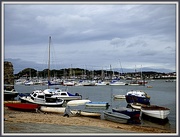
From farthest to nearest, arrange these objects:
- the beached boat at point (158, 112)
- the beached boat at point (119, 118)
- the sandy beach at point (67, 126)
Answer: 1. the beached boat at point (158, 112)
2. the beached boat at point (119, 118)
3. the sandy beach at point (67, 126)

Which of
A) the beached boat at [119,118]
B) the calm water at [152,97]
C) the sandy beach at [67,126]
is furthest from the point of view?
the calm water at [152,97]

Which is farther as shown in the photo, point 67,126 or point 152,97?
point 152,97

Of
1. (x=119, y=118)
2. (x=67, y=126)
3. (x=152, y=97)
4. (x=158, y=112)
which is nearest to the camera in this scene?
(x=67, y=126)

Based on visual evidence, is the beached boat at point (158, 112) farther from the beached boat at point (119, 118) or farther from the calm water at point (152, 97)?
the beached boat at point (119, 118)

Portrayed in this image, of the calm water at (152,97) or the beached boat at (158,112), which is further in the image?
the calm water at (152,97)

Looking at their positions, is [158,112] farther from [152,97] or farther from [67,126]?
[152,97]

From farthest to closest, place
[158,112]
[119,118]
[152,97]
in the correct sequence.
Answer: [152,97] → [158,112] → [119,118]

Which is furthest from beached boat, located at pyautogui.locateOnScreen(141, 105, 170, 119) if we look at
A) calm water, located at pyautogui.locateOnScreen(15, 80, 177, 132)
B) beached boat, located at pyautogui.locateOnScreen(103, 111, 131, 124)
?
beached boat, located at pyautogui.locateOnScreen(103, 111, 131, 124)

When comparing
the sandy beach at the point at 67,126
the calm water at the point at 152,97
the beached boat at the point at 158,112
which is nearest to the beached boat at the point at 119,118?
the sandy beach at the point at 67,126

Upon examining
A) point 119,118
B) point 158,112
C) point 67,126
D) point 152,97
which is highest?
point 67,126

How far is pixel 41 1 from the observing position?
27.8 feet

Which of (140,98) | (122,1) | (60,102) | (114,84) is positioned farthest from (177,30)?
(114,84)

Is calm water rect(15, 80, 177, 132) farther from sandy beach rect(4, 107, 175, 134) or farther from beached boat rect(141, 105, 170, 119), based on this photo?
sandy beach rect(4, 107, 175, 134)

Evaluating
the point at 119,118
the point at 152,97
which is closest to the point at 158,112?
the point at 119,118
